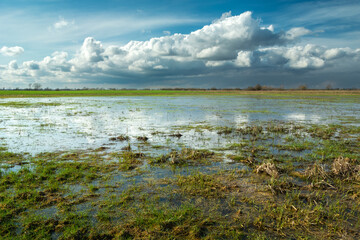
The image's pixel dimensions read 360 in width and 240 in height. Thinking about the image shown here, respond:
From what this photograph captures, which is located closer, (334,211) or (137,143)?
(334,211)

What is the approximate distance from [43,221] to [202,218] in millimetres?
4548

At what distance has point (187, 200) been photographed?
734 centimetres

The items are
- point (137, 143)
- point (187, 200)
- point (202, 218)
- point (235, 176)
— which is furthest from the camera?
point (137, 143)

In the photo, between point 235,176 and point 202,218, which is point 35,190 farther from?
point 235,176

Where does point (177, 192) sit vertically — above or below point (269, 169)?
below

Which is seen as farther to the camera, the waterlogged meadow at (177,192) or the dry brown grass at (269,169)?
the dry brown grass at (269,169)

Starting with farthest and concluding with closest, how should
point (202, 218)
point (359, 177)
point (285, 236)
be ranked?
point (359, 177)
point (202, 218)
point (285, 236)

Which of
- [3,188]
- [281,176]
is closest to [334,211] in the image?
[281,176]

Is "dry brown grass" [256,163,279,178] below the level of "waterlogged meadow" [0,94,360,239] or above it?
above

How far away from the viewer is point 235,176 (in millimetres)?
9375

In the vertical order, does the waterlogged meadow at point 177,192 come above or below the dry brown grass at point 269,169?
below

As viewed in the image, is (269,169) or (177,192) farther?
(269,169)

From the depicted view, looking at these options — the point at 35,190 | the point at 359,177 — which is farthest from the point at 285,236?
the point at 35,190

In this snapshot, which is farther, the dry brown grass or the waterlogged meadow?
the dry brown grass
